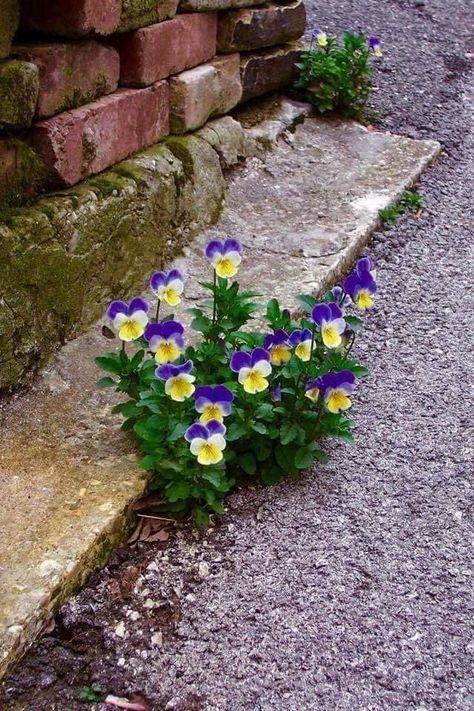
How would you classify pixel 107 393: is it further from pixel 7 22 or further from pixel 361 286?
pixel 7 22

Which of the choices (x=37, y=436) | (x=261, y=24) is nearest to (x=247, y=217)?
(x=261, y=24)

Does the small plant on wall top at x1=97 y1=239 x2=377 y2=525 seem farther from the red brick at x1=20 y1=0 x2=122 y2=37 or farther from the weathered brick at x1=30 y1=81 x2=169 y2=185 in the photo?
the red brick at x1=20 y1=0 x2=122 y2=37

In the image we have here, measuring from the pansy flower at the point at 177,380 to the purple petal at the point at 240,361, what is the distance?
0.34ft

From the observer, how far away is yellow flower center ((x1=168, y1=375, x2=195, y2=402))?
72.8 inches

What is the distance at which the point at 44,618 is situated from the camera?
5.37 ft

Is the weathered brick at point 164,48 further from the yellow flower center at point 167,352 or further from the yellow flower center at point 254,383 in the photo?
the yellow flower center at point 254,383

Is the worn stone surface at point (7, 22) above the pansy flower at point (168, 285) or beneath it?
above

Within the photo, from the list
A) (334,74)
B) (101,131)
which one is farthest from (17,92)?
(334,74)

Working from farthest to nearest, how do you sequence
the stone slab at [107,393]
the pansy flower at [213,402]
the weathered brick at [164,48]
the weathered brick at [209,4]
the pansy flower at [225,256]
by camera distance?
the weathered brick at [209,4]
the weathered brick at [164,48]
the pansy flower at [225,256]
the pansy flower at [213,402]
the stone slab at [107,393]

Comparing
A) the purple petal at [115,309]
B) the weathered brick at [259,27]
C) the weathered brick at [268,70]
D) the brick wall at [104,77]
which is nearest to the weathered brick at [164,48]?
the brick wall at [104,77]

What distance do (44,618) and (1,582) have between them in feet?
0.34

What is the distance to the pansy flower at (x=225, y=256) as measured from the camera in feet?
6.68

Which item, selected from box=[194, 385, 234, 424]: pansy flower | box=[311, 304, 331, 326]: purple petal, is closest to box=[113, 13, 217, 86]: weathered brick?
box=[311, 304, 331, 326]: purple petal

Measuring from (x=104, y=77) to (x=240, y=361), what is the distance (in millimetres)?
997
